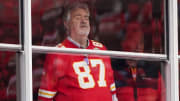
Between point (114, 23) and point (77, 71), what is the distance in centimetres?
66

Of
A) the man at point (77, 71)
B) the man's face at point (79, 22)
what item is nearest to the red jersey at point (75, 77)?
the man at point (77, 71)

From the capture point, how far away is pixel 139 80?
548cm

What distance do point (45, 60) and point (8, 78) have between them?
0.40m

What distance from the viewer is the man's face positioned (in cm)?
509

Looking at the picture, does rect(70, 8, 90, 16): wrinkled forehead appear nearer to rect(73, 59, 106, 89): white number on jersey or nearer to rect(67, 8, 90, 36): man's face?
rect(67, 8, 90, 36): man's face

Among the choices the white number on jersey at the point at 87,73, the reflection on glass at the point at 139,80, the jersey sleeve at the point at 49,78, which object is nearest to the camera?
the jersey sleeve at the point at 49,78

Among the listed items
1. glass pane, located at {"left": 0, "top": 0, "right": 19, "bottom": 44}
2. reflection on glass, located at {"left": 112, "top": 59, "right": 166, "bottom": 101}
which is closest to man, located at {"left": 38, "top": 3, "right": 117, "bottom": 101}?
reflection on glass, located at {"left": 112, "top": 59, "right": 166, "bottom": 101}

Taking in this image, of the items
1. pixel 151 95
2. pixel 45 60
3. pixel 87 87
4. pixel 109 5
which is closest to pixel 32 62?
pixel 45 60

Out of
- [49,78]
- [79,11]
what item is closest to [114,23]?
[79,11]

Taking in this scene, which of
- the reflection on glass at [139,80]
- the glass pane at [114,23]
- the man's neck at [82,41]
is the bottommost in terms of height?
the reflection on glass at [139,80]

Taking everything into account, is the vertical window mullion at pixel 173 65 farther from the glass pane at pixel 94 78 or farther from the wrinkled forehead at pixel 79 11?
the wrinkled forehead at pixel 79 11

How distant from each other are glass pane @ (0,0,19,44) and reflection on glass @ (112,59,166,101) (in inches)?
41.9

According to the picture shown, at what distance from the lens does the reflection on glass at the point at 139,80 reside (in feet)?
17.6

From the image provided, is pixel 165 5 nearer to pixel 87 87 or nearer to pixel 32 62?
pixel 87 87
